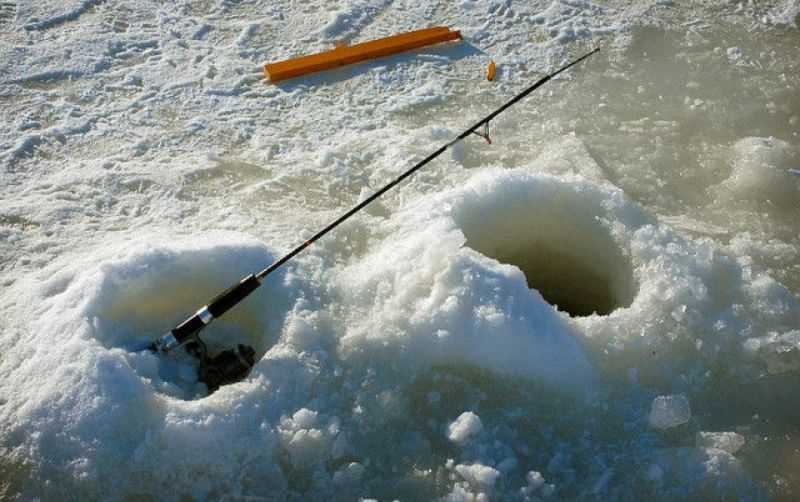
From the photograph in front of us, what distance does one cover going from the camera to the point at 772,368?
3047 mm

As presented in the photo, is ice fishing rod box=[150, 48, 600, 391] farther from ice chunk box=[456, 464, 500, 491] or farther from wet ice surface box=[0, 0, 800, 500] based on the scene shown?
ice chunk box=[456, 464, 500, 491]

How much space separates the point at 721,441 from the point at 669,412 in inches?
8.9

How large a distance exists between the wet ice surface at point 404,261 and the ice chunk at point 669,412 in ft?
0.04

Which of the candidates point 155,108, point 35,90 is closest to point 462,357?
point 155,108

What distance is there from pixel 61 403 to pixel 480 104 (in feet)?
10.5

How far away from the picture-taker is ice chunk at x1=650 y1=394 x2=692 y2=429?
2.83m

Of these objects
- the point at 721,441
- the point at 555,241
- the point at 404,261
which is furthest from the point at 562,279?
the point at 721,441

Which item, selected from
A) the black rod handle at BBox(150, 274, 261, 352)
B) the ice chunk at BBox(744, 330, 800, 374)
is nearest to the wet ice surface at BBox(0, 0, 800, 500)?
the ice chunk at BBox(744, 330, 800, 374)

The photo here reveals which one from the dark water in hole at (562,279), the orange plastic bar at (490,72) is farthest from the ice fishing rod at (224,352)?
the orange plastic bar at (490,72)

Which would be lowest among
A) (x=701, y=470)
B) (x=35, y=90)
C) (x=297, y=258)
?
(x=701, y=470)

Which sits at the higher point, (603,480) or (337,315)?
(337,315)

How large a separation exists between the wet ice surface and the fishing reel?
0.25 ft

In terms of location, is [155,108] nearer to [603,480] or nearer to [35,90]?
[35,90]

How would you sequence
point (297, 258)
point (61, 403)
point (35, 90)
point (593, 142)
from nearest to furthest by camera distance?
point (61, 403) → point (297, 258) → point (593, 142) → point (35, 90)
